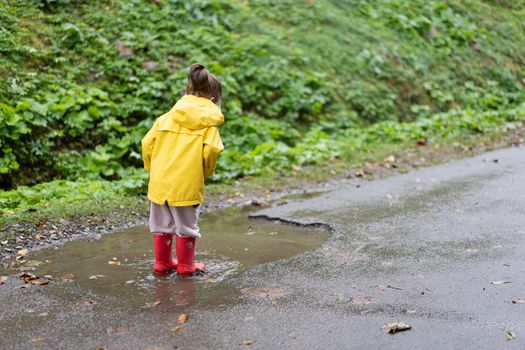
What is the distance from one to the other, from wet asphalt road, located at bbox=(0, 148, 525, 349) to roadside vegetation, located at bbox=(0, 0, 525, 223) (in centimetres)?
290

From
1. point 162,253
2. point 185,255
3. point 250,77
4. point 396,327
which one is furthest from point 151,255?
point 250,77

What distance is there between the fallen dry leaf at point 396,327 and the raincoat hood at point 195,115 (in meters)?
2.07

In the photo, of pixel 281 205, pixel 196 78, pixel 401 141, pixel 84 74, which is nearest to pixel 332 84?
pixel 401 141

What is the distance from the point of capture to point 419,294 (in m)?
4.77

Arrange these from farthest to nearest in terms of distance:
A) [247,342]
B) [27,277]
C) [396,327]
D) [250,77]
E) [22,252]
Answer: [250,77] < [22,252] < [27,277] < [396,327] < [247,342]

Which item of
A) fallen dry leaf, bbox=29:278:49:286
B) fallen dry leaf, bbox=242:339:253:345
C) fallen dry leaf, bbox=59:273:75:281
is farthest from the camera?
fallen dry leaf, bbox=59:273:75:281

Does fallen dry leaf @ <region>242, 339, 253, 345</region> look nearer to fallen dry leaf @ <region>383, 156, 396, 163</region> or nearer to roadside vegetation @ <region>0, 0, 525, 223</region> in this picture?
roadside vegetation @ <region>0, 0, 525, 223</region>

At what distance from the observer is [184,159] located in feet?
16.8

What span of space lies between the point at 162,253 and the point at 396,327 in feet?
7.05

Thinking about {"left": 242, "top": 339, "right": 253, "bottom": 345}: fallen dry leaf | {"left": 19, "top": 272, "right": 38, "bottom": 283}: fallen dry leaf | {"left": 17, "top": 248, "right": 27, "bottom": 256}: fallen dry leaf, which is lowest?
{"left": 17, "top": 248, "right": 27, "bottom": 256}: fallen dry leaf

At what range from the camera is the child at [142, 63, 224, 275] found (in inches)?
202

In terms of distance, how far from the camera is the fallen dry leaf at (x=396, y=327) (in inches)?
161

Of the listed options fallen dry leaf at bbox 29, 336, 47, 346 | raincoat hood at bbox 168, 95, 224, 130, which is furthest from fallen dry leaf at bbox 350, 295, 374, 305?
fallen dry leaf at bbox 29, 336, 47, 346

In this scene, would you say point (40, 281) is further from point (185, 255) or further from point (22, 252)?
point (185, 255)
